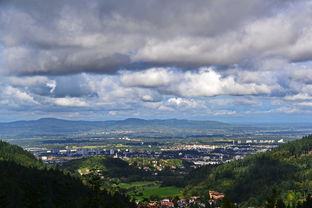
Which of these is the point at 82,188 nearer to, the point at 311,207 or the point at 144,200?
the point at 311,207

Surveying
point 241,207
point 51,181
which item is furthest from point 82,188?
point 241,207

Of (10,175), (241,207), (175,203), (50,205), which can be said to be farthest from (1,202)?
(241,207)

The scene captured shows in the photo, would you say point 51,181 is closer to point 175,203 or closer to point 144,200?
point 175,203

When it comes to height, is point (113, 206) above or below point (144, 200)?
below

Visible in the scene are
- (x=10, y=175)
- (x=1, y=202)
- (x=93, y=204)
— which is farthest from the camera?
(x=10, y=175)

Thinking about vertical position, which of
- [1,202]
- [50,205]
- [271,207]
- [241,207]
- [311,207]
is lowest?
[241,207]

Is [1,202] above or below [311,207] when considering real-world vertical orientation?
above

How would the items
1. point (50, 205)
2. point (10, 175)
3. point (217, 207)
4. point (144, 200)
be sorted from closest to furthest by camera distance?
point (144, 200) → point (50, 205) → point (10, 175) → point (217, 207)

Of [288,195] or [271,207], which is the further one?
[288,195]

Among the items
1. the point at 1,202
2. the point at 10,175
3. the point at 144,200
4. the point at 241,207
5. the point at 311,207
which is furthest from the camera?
the point at 241,207
